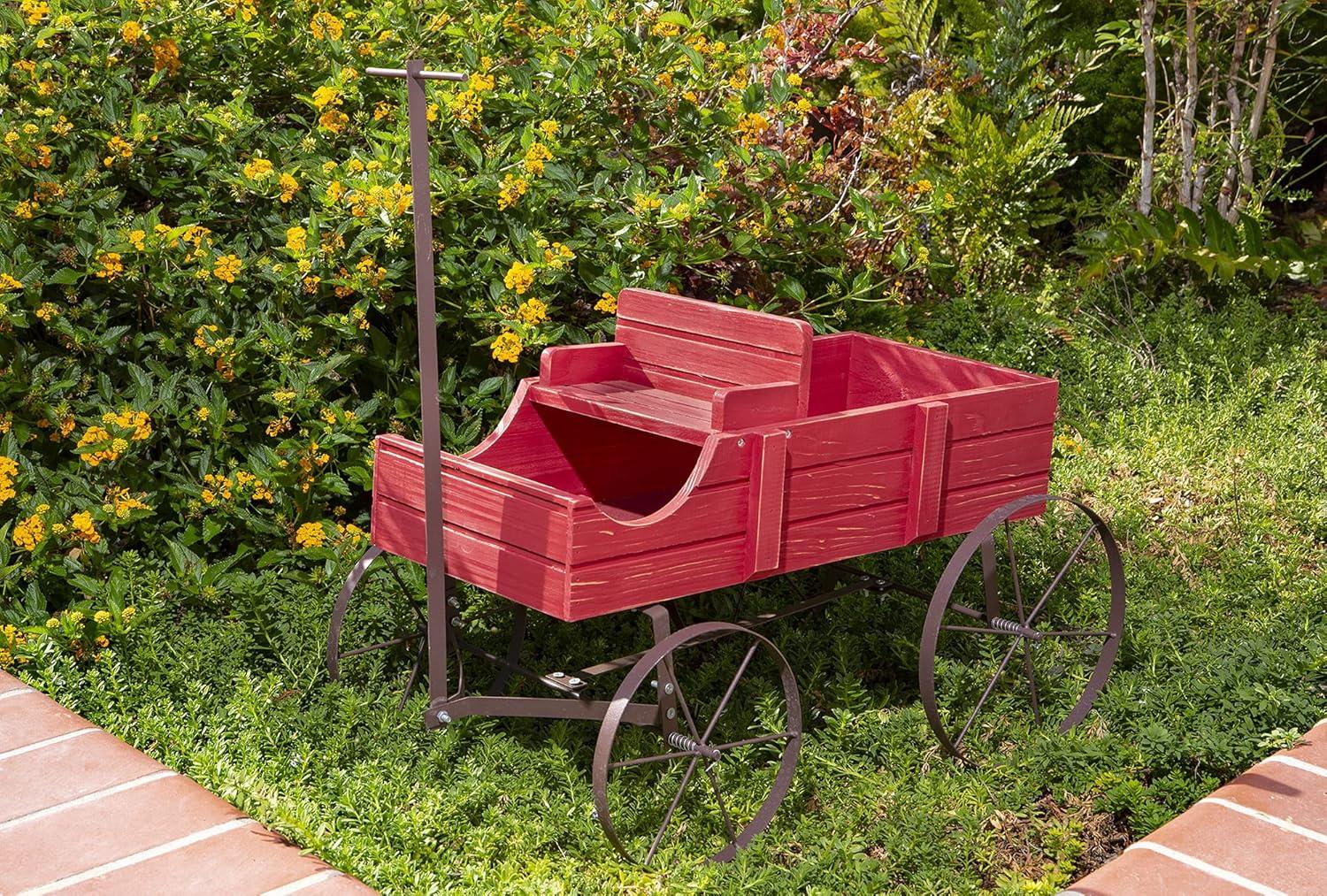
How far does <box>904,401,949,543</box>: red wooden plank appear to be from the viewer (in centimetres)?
Result: 336

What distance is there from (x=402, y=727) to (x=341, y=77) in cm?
204

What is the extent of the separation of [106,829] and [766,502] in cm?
152

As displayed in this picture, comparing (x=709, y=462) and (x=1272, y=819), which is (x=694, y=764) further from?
(x=1272, y=819)

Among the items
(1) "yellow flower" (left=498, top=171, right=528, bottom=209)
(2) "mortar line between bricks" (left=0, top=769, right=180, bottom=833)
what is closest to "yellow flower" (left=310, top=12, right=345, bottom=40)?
(1) "yellow flower" (left=498, top=171, right=528, bottom=209)

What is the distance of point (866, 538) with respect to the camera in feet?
11.0

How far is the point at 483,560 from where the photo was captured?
3.02 m

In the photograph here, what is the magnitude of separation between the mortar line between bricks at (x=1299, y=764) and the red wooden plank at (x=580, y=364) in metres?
1.88

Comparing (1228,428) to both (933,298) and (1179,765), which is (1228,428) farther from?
(1179,765)

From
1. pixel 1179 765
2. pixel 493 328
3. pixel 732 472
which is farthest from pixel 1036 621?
pixel 493 328

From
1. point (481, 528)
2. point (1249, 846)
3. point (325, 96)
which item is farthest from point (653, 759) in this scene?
point (325, 96)

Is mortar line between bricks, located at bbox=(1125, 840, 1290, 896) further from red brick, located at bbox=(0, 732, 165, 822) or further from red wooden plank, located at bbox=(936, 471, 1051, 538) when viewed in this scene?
red brick, located at bbox=(0, 732, 165, 822)

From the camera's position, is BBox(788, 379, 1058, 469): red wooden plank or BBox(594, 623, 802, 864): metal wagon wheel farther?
BBox(788, 379, 1058, 469): red wooden plank

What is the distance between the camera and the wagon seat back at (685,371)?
3209mm

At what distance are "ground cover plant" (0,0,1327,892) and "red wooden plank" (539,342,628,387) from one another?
401 mm
